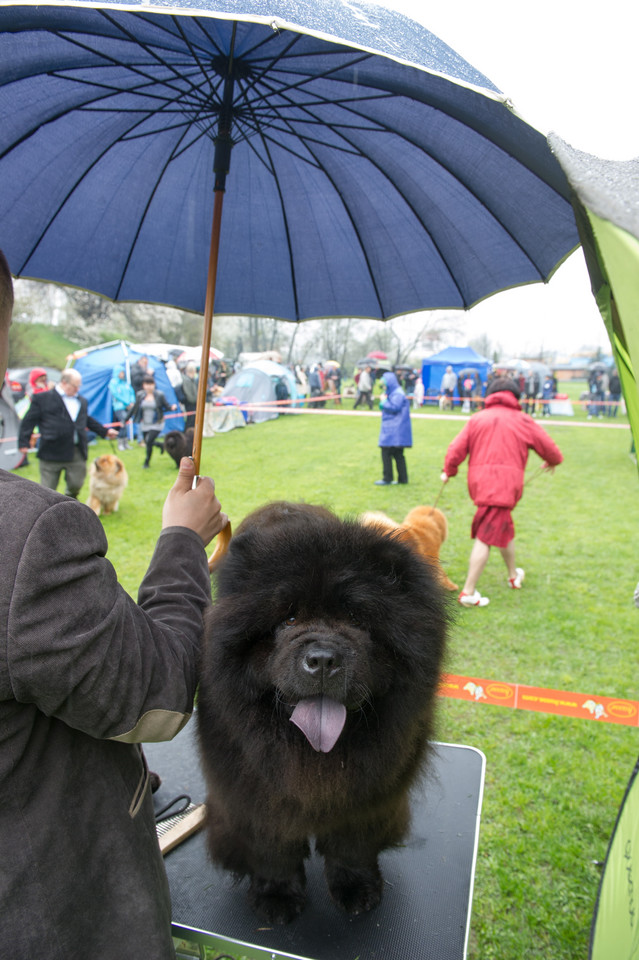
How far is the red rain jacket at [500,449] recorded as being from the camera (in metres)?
5.86

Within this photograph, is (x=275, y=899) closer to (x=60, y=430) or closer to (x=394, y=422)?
(x=60, y=430)

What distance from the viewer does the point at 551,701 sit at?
4285 millimetres

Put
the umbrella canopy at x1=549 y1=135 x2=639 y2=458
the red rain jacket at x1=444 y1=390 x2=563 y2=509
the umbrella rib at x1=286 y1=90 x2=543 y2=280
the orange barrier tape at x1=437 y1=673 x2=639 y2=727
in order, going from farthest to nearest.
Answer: the red rain jacket at x1=444 y1=390 x2=563 y2=509 → the orange barrier tape at x1=437 y1=673 x2=639 y2=727 → the umbrella rib at x1=286 y1=90 x2=543 y2=280 → the umbrella canopy at x1=549 y1=135 x2=639 y2=458

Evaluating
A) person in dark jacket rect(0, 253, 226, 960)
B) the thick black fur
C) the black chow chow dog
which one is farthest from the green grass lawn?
person in dark jacket rect(0, 253, 226, 960)

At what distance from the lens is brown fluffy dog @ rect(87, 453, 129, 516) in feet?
31.1

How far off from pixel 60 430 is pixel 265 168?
672 centimetres

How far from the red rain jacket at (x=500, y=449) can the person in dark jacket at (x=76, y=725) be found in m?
4.78

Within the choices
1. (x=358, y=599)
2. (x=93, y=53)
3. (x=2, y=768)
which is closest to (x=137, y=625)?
(x=2, y=768)

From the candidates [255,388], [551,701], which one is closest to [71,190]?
[551,701]

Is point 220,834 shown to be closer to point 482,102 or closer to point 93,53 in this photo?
point 482,102

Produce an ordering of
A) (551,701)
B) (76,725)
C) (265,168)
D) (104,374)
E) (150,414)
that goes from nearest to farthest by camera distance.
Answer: (76,725)
(265,168)
(551,701)
(150,414)
(104,374)

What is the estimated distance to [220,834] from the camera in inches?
78.3

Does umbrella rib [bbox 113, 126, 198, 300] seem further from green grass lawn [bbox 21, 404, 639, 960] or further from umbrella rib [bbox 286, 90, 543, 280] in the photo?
green grass lawn [bbox 21, 404, 639, 960]

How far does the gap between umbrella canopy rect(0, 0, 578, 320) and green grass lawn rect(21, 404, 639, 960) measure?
138cm
